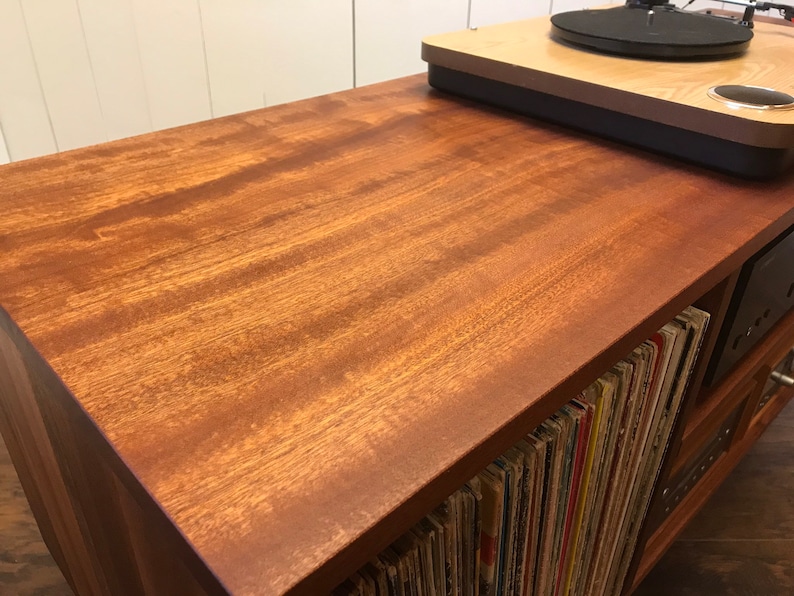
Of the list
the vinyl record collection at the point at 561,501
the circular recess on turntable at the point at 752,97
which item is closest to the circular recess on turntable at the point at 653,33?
the circular recess on turntable at the point at 752,97

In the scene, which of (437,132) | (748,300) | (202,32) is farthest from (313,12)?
(748,300)

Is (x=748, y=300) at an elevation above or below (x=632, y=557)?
above

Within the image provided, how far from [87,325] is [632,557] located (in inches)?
27.9

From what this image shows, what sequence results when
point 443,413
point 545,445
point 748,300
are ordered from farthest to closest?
point 748,300
point 545,445
point 443,413

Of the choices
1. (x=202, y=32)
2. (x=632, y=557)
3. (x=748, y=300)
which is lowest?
(x=632, y=557)

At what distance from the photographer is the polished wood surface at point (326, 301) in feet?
1.11

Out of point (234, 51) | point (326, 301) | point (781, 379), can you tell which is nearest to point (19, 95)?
point (234, 51)

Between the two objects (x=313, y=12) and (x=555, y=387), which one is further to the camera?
(x=313, y=12)

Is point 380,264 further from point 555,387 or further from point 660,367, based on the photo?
point 660,367

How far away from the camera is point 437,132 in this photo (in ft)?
2.57

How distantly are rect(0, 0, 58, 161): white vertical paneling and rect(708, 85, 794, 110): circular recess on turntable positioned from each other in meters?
1.22

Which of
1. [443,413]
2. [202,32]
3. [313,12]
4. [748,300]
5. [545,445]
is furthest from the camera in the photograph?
[313,12]

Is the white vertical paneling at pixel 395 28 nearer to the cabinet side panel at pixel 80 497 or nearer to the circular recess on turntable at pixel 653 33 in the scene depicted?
the circular recess on turntable at pixel 653 33

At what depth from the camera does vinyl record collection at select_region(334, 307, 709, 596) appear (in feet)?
1.50
